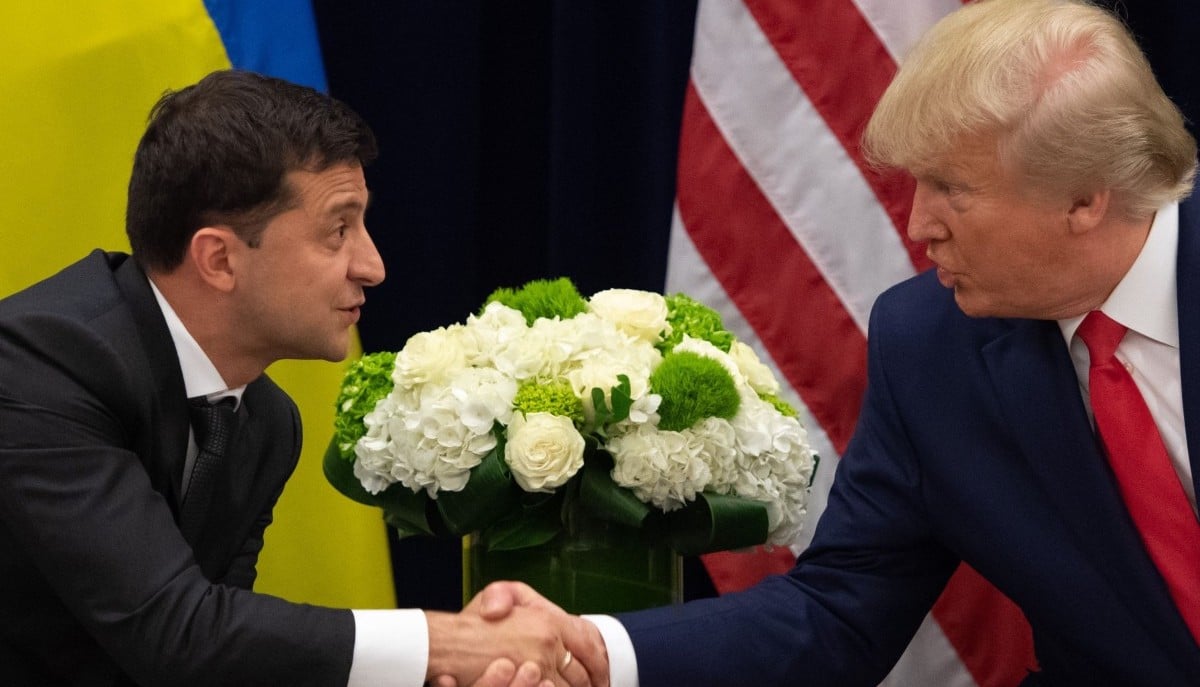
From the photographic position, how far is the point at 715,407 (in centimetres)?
210

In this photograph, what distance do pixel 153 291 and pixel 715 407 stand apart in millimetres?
774

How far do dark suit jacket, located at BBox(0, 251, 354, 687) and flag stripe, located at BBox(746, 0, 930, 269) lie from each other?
1.38 m

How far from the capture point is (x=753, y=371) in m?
2.25

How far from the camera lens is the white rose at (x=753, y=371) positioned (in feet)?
7.34

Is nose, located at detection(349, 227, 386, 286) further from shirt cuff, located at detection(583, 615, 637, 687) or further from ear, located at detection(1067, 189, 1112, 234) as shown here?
ear, located at detection(1067, 189, 1112, 234)

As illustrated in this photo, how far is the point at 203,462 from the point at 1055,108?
3.94ft

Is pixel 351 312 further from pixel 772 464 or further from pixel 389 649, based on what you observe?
pixel 772 464

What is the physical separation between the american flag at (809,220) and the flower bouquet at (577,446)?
752 millimetres

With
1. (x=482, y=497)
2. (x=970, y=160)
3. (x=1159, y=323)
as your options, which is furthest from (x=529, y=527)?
(x=1159, y=323)

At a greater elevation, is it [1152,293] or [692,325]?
[692,325]

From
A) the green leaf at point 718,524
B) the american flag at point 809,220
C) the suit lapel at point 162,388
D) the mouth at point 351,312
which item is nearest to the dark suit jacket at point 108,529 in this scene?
the suit lapel at point 162,388

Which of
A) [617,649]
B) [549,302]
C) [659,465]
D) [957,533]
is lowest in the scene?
[957,533]

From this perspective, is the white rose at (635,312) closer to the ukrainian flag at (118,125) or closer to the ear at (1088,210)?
the ear at (1088,210)

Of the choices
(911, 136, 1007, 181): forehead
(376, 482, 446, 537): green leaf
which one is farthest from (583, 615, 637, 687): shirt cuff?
(911, 136, 1007, 181): forehead
